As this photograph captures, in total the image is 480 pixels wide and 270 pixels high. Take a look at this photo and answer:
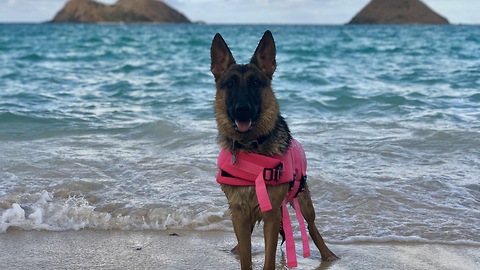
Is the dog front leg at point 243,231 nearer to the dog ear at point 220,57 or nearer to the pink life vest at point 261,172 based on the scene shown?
the pink life vest at point 261,172

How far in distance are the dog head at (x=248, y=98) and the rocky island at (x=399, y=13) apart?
139943 millimetres

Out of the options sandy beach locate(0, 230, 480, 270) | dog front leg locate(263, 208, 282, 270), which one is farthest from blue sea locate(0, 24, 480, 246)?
dog front leg locate(263, 208, 282, 270)

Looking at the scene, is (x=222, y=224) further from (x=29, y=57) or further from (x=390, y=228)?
(x=29, y=57)

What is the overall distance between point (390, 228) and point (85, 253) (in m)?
2.76

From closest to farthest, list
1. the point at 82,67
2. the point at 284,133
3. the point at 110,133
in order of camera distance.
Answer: the point at 284,133
the point at 110,133
the point at 82,67

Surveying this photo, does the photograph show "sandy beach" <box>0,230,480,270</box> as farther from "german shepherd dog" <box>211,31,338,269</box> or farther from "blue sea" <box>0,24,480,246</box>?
"german shepherd dog" <box>211,31,338,269</box>

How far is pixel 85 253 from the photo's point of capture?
499cm

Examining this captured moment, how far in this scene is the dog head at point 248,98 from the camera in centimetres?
426

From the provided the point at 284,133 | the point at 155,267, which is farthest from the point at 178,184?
the point at 284,133

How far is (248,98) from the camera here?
4.25 m

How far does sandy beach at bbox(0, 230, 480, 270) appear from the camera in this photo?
15.6ft

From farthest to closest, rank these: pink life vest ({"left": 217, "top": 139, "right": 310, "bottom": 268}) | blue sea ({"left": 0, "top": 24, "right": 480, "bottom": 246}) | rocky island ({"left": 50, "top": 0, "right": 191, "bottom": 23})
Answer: rocky island ({"left": 50, "top": 0, "right": 191, "bottom": 23}) → blue sea ({"left": 0, "top": 24, "right": 480, "bottom": 246}) → pink life vest ({"left": 217, "top": 139, "right": 310, "bottom": 268})

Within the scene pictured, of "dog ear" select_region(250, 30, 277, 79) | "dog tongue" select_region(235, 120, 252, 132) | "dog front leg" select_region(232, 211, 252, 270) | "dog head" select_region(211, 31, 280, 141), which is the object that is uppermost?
"dog ear" select_region(250, 30, 277, 79)

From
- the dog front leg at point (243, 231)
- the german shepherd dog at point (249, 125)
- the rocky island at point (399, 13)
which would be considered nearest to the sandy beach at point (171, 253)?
the dog front leg at point (243, 231)
